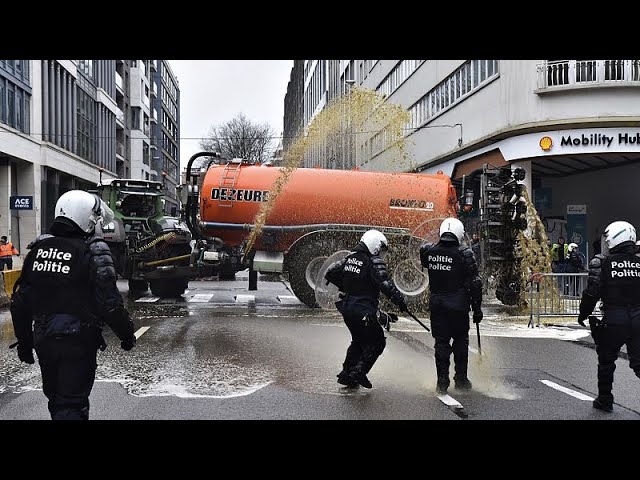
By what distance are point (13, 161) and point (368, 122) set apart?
53.0 feet

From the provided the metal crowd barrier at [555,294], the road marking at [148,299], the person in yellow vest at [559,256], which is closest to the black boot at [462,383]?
the metal crowd barrier at [555,294]

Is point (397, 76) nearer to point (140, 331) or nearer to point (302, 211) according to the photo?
point (302, 211)

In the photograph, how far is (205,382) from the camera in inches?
307

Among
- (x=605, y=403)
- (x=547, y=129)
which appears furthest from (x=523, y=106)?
(x=605, y=403)

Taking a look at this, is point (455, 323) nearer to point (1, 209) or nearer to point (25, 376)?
point (25, 376)

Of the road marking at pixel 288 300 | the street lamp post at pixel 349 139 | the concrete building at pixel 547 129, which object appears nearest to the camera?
the road marking at pixel 288 300

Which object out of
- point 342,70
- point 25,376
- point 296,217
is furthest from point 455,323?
point 342,70

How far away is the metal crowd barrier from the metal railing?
8.51m

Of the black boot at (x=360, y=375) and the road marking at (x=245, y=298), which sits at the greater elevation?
the black boot at (x=360, y=375)

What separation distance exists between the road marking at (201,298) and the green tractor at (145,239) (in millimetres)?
406

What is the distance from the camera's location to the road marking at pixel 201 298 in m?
16.6

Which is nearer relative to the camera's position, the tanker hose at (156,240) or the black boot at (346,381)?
the black boot at (346,381)

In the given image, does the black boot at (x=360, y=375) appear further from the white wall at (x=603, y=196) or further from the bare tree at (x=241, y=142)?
the bare tree at (x=241, y=142)

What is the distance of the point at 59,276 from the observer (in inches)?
185
